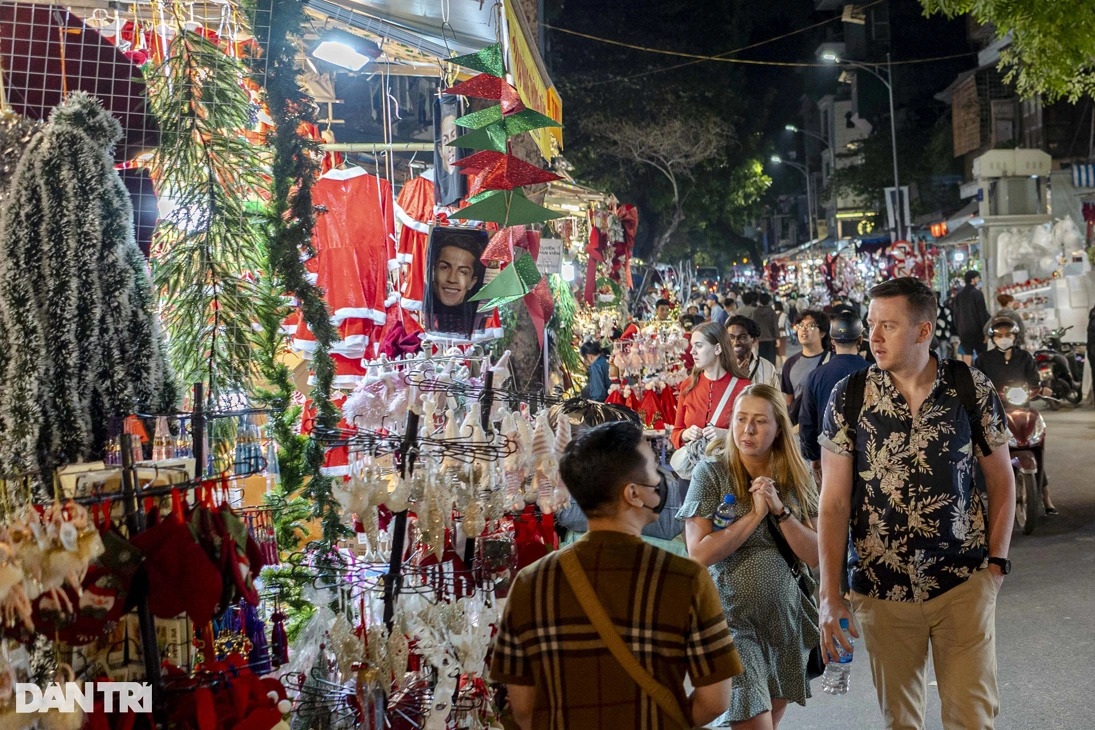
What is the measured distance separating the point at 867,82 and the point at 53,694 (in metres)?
52.1

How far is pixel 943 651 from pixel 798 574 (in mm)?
626

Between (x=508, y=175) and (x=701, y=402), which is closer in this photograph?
(x=508, y=175)

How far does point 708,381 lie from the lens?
767 cm

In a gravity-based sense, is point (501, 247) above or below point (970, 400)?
above

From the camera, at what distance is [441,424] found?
4957 millimetres

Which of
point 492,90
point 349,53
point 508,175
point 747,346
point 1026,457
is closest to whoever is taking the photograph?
point 492,90

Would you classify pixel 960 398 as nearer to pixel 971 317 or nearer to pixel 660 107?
pixel 971 317

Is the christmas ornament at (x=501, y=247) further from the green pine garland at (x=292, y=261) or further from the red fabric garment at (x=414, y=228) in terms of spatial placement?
the red fabric garment at (x=414, y=228)

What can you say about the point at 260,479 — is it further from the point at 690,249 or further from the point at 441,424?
the point at 690,249

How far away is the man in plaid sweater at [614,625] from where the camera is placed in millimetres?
2539

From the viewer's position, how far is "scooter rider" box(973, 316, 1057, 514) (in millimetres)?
9633

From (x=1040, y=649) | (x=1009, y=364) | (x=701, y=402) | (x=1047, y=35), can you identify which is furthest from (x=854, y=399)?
(x=1047, y=35)

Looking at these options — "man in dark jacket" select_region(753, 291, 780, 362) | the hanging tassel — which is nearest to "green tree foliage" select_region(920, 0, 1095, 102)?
"man in dark jacket" select_region(753, 291, 780, 362)

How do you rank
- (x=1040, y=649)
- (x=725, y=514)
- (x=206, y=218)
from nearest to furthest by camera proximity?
(x=725, y=514) → (x=206, y=218) → (x=1040, y=649)
